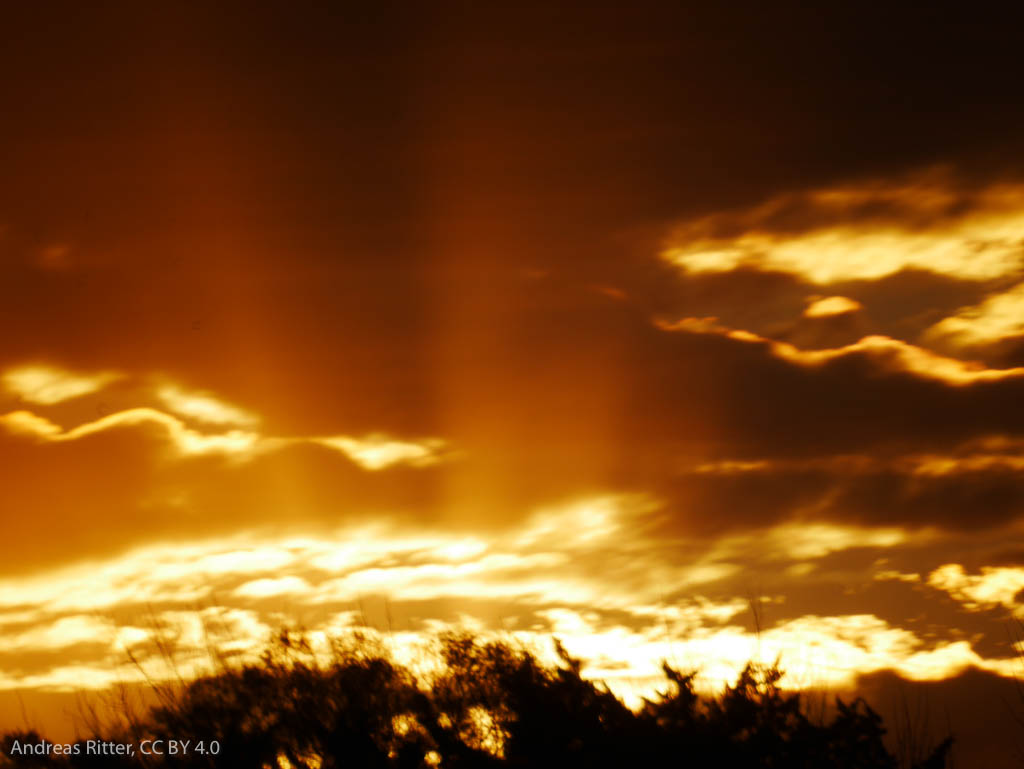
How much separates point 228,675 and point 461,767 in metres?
6.24

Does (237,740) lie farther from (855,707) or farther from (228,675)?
(855,707)

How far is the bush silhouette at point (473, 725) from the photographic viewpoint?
23.0 meters

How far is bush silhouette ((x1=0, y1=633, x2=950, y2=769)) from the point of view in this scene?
23.0 meters

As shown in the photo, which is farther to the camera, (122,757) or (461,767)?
(122,757)

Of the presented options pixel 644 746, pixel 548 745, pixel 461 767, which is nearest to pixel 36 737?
pixel 461 767

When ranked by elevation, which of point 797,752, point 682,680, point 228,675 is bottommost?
point 797,752

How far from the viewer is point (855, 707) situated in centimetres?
2325

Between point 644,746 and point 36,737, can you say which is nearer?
point 644,746

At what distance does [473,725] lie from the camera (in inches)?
958

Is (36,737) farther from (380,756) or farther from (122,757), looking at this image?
(380,756)

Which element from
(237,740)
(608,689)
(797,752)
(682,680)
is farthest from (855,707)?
(237,740)

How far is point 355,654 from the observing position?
2473cm

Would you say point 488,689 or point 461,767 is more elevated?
point 488,689

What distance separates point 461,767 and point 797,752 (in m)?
7.78
